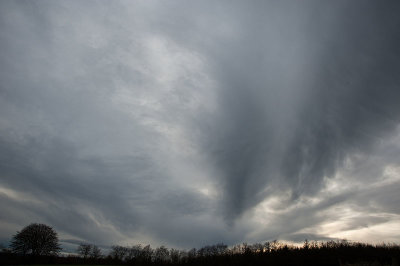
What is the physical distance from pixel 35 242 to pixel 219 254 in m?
76.5

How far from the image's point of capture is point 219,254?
80938 mm

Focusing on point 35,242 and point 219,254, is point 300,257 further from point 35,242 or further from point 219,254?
point 35,242

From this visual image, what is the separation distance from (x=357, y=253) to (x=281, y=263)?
1546cm

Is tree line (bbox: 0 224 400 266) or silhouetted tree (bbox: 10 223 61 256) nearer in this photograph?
tree line (bbox: 0 224 400 266)

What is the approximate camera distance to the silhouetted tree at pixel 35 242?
97.2m

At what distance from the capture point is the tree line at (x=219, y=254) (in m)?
46.5

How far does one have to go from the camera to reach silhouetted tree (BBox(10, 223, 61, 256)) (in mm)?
97250

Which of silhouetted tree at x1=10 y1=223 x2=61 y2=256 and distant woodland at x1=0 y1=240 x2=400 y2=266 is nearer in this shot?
distant woodland at x1=0 y1=240 x2=400 y2=266

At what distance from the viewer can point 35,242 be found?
323ft

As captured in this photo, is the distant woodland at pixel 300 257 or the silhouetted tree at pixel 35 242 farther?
→ the silhouetted tree at pixel 35 242

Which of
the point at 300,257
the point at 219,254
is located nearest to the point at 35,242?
the point at 219,254

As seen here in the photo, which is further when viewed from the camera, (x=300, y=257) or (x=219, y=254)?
(x=219, y=254)

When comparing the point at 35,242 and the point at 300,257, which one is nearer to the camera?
the point at 300,257

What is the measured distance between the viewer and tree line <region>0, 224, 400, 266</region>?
4647cm
